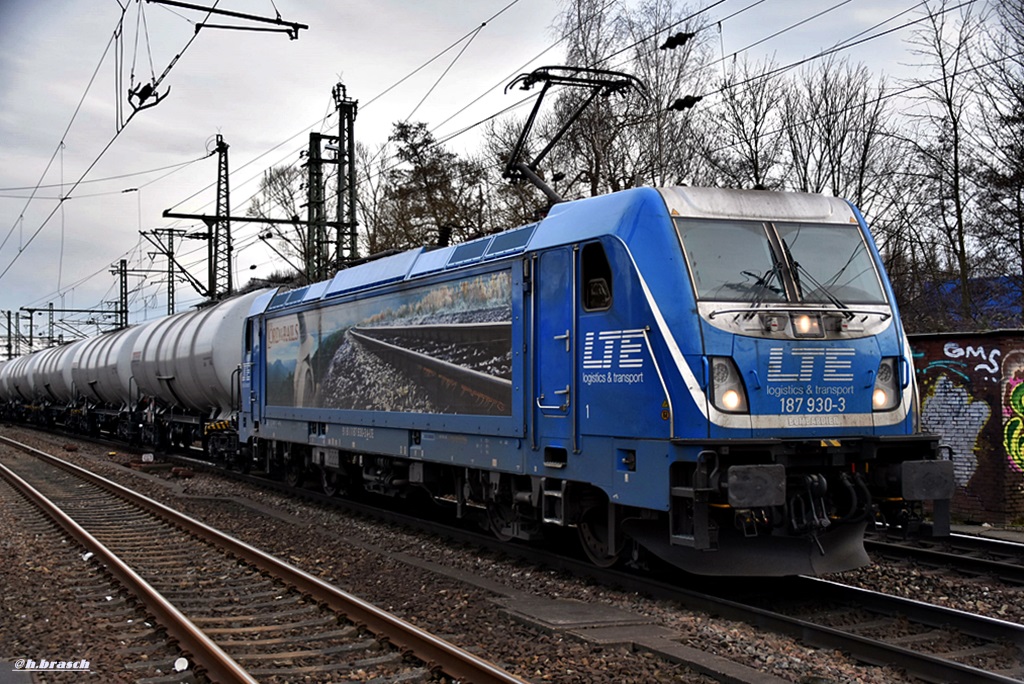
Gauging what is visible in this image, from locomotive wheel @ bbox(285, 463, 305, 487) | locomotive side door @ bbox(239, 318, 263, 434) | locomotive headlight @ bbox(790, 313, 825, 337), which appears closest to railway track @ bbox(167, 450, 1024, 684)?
locomotive headlight @ bbox(790, 313, 825, 337)

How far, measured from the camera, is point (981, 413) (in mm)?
13039

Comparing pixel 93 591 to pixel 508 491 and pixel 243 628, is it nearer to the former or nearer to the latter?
pixel 243 628

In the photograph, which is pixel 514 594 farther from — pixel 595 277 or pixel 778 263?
pixel 778 263

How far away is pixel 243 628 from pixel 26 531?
7097 millimetres

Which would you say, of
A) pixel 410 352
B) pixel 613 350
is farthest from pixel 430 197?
pixel 613 350

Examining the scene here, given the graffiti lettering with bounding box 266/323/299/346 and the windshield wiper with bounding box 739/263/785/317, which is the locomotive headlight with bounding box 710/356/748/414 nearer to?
the windshield wiper with bounding box 739/263/785/317

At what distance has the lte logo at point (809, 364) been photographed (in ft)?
25.8

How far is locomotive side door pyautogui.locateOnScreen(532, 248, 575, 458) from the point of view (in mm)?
9008

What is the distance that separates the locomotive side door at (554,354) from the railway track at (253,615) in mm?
2362

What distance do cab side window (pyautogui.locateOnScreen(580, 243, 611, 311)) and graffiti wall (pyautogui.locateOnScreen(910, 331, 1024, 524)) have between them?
672 cm

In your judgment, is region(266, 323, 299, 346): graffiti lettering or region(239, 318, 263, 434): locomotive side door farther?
region(239, 318, 263, 434): locomotive side door

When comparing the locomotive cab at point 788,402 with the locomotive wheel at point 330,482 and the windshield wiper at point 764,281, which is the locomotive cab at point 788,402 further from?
the locomotive wheel at point 330,482

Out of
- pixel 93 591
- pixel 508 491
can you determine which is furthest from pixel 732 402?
pixel 93 591

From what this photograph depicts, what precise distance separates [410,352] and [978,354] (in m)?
Result: 7.51
